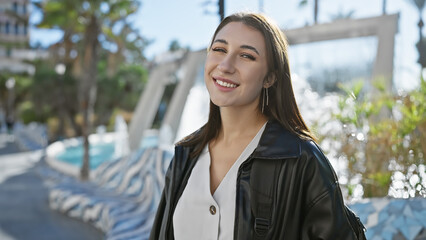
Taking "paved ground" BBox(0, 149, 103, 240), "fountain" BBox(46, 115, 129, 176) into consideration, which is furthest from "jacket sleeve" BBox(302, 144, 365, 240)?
"fountain" BBox(46, 115, 129, 176)

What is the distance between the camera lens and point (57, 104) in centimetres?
2594

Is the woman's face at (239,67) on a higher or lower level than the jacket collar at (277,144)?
higher

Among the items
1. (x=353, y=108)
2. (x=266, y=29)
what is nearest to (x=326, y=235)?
(x=266, y=29)

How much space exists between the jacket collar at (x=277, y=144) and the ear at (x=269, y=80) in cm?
14

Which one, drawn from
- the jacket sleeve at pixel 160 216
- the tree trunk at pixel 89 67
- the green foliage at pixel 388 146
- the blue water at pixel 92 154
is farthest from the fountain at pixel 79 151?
the jacket sleeve at pixel 160 216

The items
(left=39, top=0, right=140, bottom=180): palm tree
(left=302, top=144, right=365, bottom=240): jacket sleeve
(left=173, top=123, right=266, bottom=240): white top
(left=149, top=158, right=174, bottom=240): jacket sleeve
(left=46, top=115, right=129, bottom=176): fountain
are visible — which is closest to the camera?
(left=302, top=144, right=365, bottom=240): jacket sleeve

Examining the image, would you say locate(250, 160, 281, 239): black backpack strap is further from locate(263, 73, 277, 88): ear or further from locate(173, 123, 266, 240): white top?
locate(263, 73, 277, 88): ear

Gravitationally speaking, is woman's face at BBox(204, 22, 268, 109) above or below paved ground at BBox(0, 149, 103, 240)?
above

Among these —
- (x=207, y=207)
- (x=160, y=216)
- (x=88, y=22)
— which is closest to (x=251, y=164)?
(x=207, y=207)

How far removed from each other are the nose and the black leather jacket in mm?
265

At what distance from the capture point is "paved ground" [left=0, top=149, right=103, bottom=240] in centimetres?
618

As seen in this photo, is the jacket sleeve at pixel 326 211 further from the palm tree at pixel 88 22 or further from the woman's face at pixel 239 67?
the palm tree at pixel 88 22

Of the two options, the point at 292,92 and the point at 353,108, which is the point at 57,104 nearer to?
the point at 353,108

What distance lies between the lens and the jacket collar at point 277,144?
1.39 m
